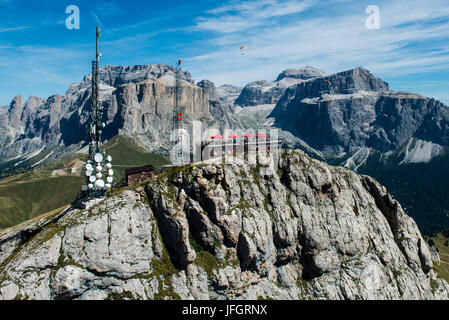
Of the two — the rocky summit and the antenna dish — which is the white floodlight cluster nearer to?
the antenna dish

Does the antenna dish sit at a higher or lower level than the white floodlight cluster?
higher

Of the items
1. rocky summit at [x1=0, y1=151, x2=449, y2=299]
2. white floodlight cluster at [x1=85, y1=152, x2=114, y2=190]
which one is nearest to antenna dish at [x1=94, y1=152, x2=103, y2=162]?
white floodlight cluster at [x1=85, y1=152, x2=114, y2=190]

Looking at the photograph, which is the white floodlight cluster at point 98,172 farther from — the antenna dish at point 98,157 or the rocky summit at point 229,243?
the rocky summit at point 229,243

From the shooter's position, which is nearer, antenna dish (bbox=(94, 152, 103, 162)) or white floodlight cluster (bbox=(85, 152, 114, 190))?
white floodlight cluster (bbox=(85, 152, 114, 190))

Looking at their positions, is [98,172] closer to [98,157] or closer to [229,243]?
[98,157]

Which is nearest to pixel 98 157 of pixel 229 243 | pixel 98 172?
pixel 98 172

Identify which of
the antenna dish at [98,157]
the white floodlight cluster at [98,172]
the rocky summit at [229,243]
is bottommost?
the rocky summit at [229,243]

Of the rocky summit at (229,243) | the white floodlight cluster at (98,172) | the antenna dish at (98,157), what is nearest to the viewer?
the rocky summit at (229,243)

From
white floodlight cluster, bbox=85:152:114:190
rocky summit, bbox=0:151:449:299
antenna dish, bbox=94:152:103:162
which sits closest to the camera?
rocky summit, bbox=0:151:449:299

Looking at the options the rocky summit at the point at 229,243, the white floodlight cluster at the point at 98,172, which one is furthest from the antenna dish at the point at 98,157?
the rocky summit at the point at 229,243
